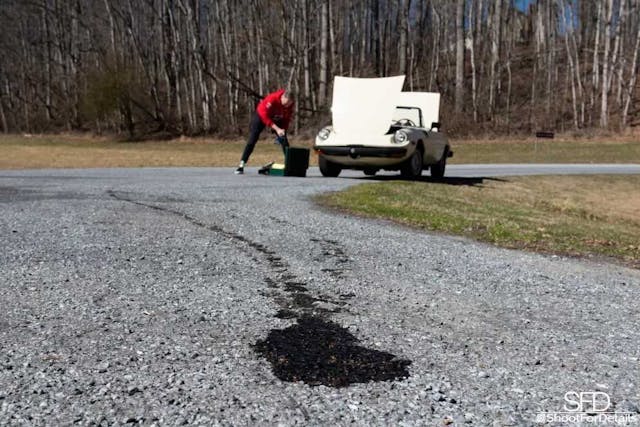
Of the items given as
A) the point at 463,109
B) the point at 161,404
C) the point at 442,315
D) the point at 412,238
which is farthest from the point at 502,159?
the point at 161,404

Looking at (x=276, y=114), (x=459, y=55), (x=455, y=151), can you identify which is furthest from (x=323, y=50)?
(x=276, y=114)

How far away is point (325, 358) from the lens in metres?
3.10

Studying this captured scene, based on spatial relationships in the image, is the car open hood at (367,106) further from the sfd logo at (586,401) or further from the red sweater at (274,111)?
the sfd logo at (586,401)

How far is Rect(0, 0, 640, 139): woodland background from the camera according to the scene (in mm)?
37875

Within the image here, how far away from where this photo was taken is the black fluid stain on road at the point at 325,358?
2.88m

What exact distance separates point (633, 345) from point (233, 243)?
11.5 feet

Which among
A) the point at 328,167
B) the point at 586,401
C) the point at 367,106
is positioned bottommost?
the point at 586,401

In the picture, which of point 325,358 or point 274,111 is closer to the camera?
point 325,358

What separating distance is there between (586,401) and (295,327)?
1.52m

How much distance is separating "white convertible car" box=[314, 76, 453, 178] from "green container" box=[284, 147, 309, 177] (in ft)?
1.14

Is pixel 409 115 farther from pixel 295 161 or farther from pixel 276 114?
pixel 276 114

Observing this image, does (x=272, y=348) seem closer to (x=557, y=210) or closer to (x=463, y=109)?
(x=557, y=210)

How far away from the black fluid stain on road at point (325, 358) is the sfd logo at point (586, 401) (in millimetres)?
682

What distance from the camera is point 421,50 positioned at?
51.2 meters
